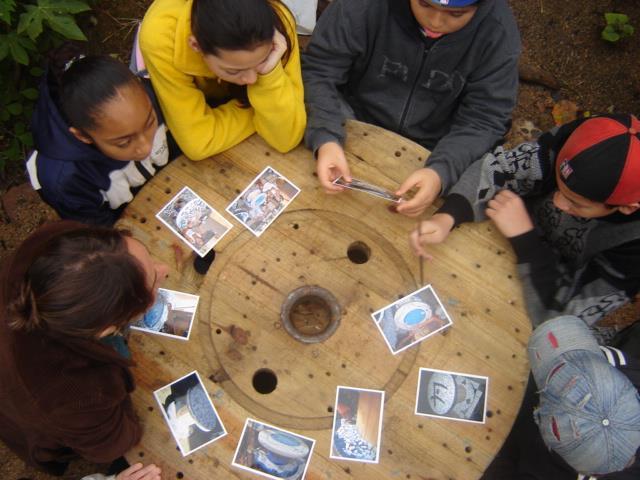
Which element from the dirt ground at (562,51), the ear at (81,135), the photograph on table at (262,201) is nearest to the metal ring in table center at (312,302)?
the photograph on table at (262,201)

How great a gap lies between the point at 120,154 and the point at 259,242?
0.65 meters

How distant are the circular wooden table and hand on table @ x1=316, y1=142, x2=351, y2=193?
2.5 inches

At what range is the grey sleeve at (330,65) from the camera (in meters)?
2.31

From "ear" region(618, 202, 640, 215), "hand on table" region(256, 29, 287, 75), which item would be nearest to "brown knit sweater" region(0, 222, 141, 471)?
"hand on table" region(256, 29, 287, 75)

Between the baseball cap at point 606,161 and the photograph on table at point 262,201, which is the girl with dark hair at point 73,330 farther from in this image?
the baseball cap at point 606,161

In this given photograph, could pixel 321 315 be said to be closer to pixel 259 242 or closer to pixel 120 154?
pixel 259 242

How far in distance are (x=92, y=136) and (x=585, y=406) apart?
1976 mm

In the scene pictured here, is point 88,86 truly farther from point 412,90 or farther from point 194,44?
point 412,90

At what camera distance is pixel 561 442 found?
183 cm

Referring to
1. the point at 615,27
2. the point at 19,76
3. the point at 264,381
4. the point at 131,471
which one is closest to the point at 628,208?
the point at 264,381

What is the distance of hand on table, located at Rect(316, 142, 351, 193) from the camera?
87.2 inches

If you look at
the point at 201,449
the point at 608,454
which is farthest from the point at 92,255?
the point at 608,454

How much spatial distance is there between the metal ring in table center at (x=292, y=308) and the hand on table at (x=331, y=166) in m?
0.12

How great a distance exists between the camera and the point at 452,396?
1993 mm
